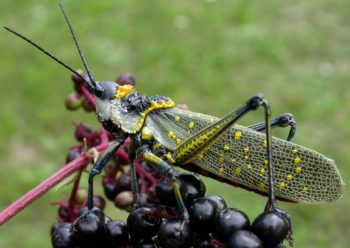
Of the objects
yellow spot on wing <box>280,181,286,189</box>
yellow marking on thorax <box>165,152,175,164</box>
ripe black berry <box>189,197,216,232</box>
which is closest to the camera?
ripe black berry <box>189,197,216,232</box>

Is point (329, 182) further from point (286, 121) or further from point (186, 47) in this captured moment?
point (186, 47)

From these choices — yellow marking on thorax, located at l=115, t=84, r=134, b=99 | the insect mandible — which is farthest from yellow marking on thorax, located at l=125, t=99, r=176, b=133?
yellow marking on thorax, located at l=115, t=84, r=134, b=99

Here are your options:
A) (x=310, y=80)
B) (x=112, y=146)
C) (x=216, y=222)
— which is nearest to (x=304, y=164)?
(x=216, y=222)

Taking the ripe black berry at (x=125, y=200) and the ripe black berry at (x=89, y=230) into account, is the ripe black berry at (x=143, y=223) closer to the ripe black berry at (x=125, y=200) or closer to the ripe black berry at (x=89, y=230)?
the ripe black berry at (x=89, y=230)

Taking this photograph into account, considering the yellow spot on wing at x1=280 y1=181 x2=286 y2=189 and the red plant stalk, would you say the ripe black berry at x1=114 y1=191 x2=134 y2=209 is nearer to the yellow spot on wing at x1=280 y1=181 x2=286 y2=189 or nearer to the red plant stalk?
the red plant stalk

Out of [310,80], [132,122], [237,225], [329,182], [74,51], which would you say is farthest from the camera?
[74,51]

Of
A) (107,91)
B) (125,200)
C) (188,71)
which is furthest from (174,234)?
(188,71)

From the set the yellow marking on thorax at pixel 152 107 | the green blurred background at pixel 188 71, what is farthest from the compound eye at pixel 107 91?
the green blurred background at pixel 188 71
